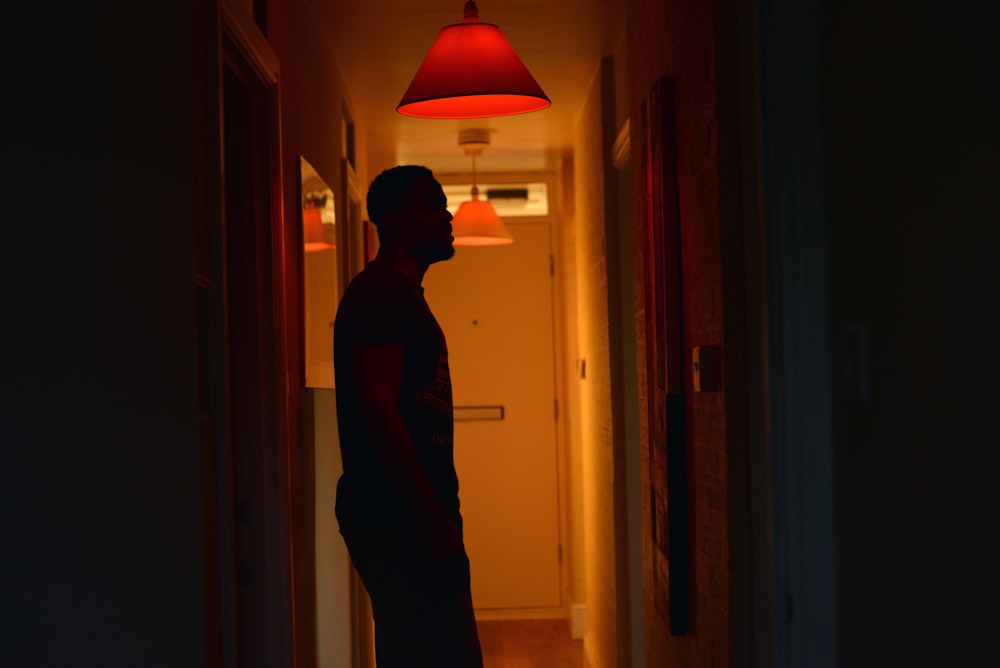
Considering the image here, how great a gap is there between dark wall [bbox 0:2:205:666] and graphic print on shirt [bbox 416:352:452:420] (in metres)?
0.52

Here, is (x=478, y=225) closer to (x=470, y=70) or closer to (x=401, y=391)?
(x=470, y=70)

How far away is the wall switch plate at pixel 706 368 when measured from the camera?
212 centimetres

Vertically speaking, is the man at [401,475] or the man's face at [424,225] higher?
the man's face at [424,225]

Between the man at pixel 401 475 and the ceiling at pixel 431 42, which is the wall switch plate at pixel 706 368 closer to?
the man at pixel 401 475

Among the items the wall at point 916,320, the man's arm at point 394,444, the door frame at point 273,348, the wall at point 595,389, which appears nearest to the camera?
the wall at point 916,320

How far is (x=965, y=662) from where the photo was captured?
1216 millimetres

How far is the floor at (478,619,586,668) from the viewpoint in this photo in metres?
5.45

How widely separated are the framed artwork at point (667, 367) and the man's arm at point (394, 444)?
0.59 m

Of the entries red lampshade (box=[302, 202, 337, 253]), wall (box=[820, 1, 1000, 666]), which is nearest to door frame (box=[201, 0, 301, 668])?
red lampshade (box=[302, 202, 337, 253])

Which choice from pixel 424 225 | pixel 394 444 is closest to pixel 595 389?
pixel 424 225

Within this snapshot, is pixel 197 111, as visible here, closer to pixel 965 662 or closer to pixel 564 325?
pixel 965 662

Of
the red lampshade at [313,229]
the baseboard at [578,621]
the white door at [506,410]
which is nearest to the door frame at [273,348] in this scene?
the red lampshade at [313,229]

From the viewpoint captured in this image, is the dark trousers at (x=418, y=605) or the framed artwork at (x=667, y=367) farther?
the framed artwork at (x=667, y=367)

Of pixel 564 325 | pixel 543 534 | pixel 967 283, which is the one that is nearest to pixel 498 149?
pixel 564 325
